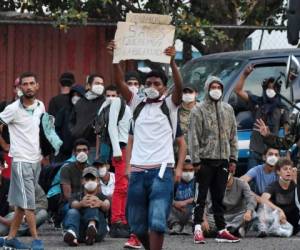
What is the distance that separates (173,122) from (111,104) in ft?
9.95

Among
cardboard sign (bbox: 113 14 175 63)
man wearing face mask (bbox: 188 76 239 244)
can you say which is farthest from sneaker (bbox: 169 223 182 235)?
cardboard sign (bbox: 113 14 175 63)

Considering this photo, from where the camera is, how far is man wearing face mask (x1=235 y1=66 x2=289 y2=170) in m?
15.7

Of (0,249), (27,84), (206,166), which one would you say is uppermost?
(27,84)

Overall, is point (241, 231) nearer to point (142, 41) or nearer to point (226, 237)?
point (226, 237)

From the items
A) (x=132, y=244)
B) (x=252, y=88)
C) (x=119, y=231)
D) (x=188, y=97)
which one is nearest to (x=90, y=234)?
(x=132, y=244)

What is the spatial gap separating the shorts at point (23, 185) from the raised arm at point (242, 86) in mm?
3726

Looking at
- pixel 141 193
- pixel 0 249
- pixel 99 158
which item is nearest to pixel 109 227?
pixel 99 158

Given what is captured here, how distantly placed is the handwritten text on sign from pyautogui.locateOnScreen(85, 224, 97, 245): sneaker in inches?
107

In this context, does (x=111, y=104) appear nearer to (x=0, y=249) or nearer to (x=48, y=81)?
(x=0, y=249)

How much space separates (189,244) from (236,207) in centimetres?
137

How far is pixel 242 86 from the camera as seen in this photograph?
15.7 metres

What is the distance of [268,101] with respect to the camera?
51.7ft

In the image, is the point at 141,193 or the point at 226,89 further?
the point at 226,89

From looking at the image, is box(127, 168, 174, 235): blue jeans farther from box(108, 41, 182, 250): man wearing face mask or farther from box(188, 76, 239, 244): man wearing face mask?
box(188, 76, 239, 244): man wearing face mask
